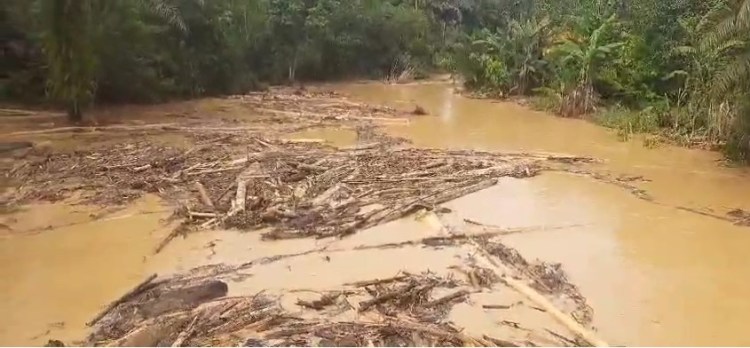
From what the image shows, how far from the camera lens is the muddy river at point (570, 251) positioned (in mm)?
6152

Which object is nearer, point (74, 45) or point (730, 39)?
point (730, 39)

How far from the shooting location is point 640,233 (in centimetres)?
876

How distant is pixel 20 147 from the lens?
1282 centimetres

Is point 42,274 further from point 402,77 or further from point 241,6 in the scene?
point 402,77

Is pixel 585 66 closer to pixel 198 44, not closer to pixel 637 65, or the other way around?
pixel 637 65

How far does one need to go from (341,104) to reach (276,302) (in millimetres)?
14962

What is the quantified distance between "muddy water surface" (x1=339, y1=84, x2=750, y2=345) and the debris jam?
0.39m

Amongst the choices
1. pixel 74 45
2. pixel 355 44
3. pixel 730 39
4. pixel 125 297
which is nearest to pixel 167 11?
pixel 74 45

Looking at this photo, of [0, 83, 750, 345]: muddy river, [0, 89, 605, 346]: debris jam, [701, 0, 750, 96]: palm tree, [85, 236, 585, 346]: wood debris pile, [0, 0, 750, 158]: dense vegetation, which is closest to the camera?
[85, 236, 585, 346]: wood debris pile

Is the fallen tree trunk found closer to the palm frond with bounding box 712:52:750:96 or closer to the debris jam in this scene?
the debris jam

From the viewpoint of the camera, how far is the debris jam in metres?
5.70

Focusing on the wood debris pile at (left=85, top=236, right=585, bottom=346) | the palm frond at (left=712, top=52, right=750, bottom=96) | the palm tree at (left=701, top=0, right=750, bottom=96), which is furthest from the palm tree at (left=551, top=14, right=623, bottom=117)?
the wood debris pile at (left=85, top=236, right=585, bottom=346)

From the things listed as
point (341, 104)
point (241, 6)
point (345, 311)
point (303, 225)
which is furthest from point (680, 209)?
point (241, 6)

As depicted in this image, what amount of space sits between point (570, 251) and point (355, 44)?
72.0 ft
